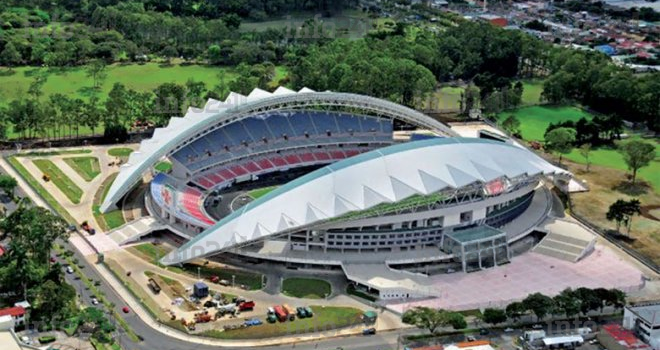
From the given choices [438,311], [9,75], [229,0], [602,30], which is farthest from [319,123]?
[602,30]

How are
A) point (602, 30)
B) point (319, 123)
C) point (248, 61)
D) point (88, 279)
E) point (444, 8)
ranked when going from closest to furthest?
point (88, 279) → point (319, 123) → point (248, 61) → point (602, 30) → point (444, 8)

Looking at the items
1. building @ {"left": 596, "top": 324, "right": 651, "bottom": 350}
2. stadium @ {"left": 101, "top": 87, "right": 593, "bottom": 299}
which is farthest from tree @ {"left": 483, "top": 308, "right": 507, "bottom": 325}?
building @ {"left": 596, "top": 324, "right": 651, "bottom": 350}

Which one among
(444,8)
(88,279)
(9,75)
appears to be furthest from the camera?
(444,8)

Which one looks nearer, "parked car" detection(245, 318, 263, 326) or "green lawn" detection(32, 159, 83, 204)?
"parked car" detection(245, 318, 263, 326)

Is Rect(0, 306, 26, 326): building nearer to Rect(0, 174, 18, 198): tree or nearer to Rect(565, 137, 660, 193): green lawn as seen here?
Rect(0, 174, 18, 198): tree

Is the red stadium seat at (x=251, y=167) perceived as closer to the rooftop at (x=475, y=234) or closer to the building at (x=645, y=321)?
the rooftop at (x=475, y=234)

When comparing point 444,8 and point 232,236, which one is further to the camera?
point 444,8

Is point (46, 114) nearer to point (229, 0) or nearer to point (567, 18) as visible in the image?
point (229, 0)
